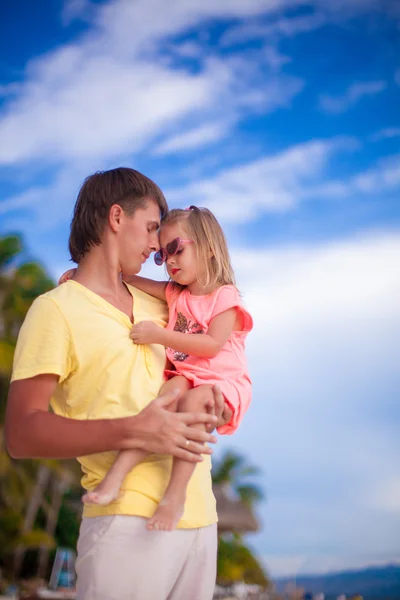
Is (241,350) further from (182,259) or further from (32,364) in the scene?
(32,364)

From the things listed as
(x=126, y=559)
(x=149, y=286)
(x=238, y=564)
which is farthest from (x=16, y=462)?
(x=126, y=559)

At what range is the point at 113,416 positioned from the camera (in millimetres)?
2621

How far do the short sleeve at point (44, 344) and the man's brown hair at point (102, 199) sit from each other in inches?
16.6

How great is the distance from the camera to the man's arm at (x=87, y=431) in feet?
8.05

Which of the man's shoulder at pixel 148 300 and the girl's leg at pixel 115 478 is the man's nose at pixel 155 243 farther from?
the girl's leg at pixel 115 478

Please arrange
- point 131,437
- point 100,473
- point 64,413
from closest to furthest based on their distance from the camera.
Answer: point 131,437 → point 100,473 → point 64,413

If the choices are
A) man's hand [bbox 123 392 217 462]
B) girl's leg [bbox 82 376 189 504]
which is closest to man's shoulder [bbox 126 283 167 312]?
man's hand [bbox 123 392 217 462]

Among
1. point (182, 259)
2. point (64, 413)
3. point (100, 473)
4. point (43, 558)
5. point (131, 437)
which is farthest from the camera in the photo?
point (43, 558)

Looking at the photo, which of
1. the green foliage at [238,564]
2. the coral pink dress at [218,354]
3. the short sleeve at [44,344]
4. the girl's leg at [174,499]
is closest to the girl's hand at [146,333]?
the coral pink dress at [218,354]

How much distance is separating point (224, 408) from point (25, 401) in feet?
2.40

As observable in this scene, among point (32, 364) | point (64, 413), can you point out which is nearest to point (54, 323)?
point (32, 364)

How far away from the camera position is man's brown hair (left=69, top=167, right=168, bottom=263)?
9.91ft

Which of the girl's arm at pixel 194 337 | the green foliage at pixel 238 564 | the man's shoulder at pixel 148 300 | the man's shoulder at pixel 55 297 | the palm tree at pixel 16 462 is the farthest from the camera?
the green foliage at pixel 238 564

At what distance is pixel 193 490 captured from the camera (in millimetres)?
2676
